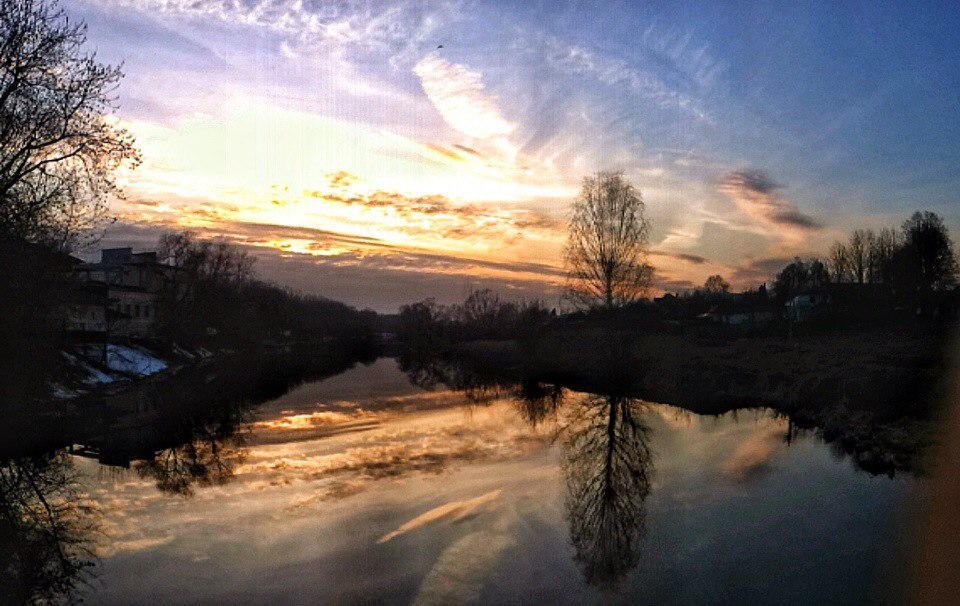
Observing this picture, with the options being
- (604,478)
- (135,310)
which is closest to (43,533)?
(604,478)

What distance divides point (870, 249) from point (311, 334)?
10067cm

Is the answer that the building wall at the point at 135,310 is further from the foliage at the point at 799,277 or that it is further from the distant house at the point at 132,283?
the foliage at the point at 799,277

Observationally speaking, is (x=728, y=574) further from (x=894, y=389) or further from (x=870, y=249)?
(x=870, y=249)

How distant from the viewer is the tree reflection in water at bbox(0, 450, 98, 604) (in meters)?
8.46

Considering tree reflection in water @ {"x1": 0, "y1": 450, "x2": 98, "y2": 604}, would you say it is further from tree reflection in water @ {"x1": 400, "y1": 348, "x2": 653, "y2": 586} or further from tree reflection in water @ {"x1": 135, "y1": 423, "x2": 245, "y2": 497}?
tree reflection in water @ {"x1": 400, "y1": 348, "x2": 653, "y2": 586}

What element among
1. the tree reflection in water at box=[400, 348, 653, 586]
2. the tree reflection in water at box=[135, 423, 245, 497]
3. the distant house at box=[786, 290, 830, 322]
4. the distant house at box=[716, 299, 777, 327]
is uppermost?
the distant house at box=[786, 290, 830, 322]

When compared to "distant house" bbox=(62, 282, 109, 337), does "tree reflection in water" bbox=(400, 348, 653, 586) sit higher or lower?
lower

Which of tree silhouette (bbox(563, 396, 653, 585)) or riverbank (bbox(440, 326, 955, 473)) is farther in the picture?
riverbank (bbox(440, 326, 955, 473))

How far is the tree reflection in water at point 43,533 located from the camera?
8.46 m

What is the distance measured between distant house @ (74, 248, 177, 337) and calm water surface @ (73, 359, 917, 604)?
4924 centimetres

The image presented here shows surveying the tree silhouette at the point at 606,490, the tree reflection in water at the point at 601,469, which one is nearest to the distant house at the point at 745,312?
the tree reflection in water at the point at 601,469

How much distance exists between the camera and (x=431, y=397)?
104 ft

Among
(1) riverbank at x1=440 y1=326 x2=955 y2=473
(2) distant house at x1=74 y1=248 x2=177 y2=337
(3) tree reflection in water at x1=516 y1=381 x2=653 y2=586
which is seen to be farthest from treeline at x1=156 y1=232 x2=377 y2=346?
(3) tree reflection in water at x1=516 y1=381 x2=653 y2=586

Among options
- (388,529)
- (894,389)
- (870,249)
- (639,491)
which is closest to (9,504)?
(388,529)
